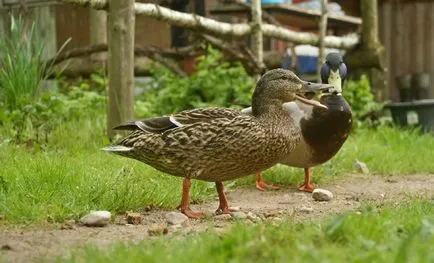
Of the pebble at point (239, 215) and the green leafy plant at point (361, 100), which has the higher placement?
the green leafy plant at point (361, 100)

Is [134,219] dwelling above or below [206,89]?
below

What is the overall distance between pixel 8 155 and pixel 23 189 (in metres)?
1.22

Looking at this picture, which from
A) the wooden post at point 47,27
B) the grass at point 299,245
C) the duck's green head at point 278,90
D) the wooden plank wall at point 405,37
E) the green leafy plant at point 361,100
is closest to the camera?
the grass at point 299,245

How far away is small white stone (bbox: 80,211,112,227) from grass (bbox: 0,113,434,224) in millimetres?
142

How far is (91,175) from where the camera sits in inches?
195

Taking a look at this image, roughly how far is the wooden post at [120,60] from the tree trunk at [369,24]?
4.64m

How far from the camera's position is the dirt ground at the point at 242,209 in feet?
11.3

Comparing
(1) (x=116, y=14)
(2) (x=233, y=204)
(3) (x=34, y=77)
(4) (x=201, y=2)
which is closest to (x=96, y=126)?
(3) (x=34, y=77)

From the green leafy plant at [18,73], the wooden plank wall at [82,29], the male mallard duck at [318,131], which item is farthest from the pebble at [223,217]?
the wooden plank wall at [82,29]

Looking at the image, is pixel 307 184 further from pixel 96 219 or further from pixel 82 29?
pixel 82 29

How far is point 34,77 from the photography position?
290 inches

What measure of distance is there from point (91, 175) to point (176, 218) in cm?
95

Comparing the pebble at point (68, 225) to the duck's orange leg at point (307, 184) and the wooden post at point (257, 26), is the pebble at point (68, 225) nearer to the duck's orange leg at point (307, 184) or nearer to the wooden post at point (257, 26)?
the duck's orange leg at point (307, 184)

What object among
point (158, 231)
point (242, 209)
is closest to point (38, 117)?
point (242, 209)
